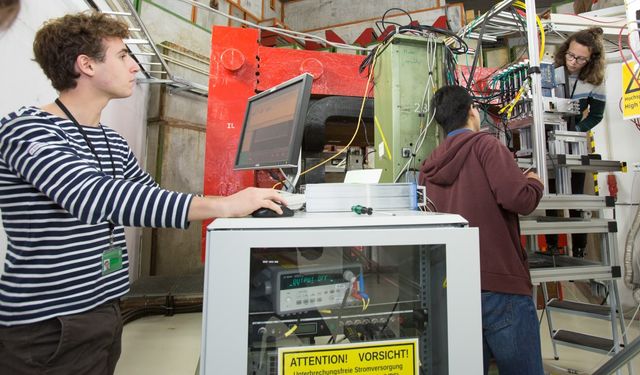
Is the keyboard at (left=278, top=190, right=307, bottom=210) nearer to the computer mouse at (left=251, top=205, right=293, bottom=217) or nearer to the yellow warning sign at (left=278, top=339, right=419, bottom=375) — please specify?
the computer mouse at (left=251, top=205, right=293, bottom=217)

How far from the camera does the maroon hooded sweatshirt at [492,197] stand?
1090 mm

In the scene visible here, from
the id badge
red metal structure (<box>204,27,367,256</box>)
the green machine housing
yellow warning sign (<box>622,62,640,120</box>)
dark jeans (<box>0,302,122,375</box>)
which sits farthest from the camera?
red metal structure (<box>204,27,367,256</box>)

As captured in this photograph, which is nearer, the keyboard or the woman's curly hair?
the keyboard

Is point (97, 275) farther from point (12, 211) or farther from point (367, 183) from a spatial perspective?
point (367, 183)

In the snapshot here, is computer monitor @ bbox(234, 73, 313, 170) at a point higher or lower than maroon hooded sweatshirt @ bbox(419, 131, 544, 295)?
higher

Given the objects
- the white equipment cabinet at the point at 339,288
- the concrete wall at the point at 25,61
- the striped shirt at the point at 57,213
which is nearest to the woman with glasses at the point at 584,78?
the white equipment cabinet at the point at 339,288

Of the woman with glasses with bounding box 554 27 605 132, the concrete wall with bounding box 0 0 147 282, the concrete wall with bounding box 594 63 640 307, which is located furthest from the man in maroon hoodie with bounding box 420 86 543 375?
the concrete wall with bounding box 594 63 640 307

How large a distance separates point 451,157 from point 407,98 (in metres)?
0.51

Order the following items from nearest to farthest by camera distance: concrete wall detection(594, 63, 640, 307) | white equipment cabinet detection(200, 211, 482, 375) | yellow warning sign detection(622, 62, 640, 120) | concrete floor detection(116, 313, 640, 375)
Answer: white equipment cabinet detection(200, 211, 482, 375), yellow warning sign detection(622, 62, 640, 120), concrete floor detection(116, 313, 640, 375), concrete wall detection(594, 63, 640, 307)

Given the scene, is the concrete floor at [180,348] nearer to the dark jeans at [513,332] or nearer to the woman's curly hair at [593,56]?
the dark jeans at [513,332]

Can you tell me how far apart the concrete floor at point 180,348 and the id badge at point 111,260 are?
1.19 m

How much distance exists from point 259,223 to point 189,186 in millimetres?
3294

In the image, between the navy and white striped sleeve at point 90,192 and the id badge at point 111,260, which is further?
the id badge at point 111,260

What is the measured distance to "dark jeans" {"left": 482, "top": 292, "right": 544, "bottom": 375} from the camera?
1.09 meters
